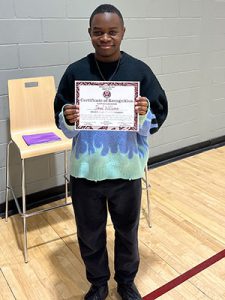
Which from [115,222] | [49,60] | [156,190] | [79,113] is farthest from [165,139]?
[79,113]

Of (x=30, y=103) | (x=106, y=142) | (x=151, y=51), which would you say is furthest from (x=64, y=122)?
(x=151, y=51)

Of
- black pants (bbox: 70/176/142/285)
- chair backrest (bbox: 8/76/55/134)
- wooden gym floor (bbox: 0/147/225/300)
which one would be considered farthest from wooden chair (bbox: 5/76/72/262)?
black pants (bbox: 70/176/142/285)

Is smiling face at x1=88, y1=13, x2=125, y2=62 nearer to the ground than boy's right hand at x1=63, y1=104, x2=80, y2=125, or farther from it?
farther from it

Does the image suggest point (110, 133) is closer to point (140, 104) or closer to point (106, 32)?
point (140, 104)

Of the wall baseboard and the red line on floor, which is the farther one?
the wall baseboard

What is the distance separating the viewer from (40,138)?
2.01m

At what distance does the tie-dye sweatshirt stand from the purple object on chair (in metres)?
0.68

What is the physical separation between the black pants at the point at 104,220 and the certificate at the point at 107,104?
0.76 feet

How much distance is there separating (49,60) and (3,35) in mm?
332

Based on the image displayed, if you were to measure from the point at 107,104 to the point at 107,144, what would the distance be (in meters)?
0.15

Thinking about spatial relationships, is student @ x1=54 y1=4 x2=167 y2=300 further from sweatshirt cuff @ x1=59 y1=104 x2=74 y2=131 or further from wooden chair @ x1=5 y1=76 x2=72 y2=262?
wooden chair @ x1=5 y1=76 x2=72 y2=262

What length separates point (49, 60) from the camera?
228 cm

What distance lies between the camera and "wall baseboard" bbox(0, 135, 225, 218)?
2438 millimetres

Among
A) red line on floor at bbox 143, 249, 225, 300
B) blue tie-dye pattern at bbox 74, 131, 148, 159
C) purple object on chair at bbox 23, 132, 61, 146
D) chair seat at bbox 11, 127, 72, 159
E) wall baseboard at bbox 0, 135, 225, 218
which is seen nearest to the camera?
blue tie-dye pattern at bbox 74, 131, 148, 159
